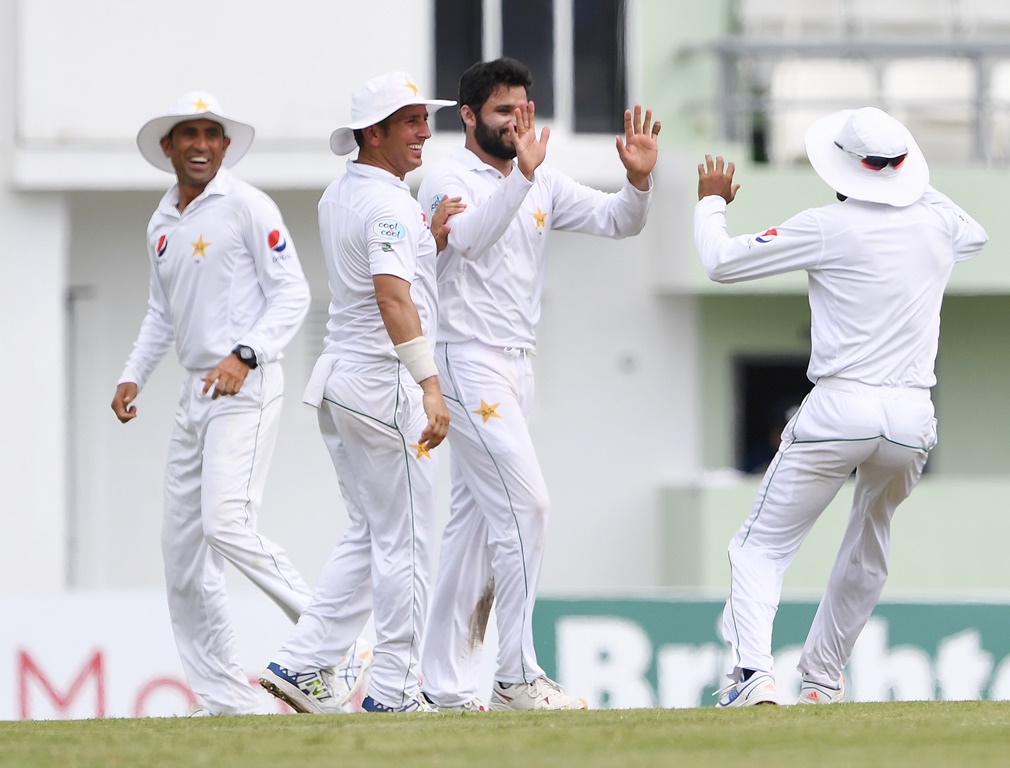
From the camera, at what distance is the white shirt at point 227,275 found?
723 centimetres

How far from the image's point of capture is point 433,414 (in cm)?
617

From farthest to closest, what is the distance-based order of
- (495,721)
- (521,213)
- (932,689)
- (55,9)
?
(55,9), (932,689), (521,213), (495,721)

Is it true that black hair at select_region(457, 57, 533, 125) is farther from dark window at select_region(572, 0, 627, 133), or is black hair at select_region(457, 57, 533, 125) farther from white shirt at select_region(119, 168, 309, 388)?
dark window at select_region(572, 0, 627, 133)

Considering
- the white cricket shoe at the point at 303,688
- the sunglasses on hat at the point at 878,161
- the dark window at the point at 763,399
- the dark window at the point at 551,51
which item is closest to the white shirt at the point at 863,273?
the sunglasses on hat at the point at 878,161

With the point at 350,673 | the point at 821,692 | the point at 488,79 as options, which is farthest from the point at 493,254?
the point at 821,692

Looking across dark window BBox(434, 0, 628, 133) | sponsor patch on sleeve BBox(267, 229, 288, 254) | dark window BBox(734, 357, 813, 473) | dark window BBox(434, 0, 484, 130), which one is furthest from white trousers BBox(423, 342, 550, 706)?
dark window BBox(734, 357, 813, 473)

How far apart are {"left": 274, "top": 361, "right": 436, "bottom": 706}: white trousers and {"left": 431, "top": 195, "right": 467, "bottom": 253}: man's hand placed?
0.49 m

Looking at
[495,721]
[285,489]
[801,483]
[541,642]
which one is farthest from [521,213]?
Answer: [285,489]

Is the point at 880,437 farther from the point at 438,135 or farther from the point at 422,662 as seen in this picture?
the point at 438,135

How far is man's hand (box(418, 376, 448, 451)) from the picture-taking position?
615 cm

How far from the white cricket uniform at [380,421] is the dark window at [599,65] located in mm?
8216

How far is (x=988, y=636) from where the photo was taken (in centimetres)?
1059

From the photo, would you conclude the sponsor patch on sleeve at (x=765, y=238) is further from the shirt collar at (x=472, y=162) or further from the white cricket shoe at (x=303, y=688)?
the white cricket shoe at (x=303, y=688)

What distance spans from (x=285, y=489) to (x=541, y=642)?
14.5 ft
